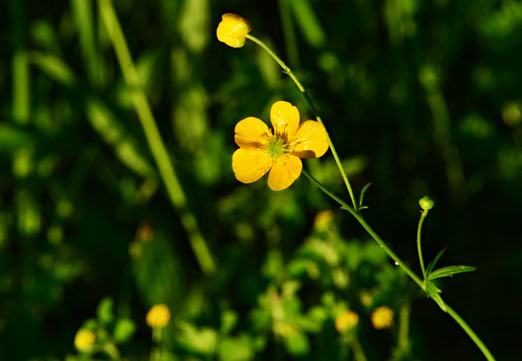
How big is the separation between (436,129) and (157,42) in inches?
41.9

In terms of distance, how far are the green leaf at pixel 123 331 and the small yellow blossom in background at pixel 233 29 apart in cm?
60

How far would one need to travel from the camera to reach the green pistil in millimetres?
999

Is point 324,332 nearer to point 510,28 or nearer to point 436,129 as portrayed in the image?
point 436,129

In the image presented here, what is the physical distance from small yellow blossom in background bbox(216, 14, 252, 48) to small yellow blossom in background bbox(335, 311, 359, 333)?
57 cm

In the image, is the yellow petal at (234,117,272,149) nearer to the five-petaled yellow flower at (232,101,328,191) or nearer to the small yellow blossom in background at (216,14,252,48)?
the five-petaled yellow flower at (232,101,328,191)

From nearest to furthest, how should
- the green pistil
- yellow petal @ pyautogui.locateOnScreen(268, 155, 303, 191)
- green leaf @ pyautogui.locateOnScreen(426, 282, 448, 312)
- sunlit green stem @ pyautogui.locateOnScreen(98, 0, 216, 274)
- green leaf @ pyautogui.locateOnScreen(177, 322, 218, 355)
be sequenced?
green leaf @ pyautogui.locateOnScreen(426, 282, 448, 312) → yellow petal @ pyautogui.locateOnScreen(268, 155, 303, 191) → the green pistil → green leaf @ pyautogui.locateOnScreen(177, 322, 218, 355) → sunlit green stem @ pyautogui.locateOnScreen(98, 0, 216, 274)

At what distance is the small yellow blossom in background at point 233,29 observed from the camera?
872 millimetres

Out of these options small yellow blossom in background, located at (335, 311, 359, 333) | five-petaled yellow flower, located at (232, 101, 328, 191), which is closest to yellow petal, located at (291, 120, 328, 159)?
five-petaled yellow flower, located at (232, 101, 328, 191)

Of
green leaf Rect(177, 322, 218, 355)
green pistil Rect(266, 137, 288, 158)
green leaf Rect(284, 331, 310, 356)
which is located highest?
green pistil Rect(266, 137, 288, 158)

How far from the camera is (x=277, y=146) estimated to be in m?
1.01

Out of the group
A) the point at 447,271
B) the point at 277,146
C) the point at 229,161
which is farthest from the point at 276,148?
the point at 229,161

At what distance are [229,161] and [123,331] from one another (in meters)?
0.77

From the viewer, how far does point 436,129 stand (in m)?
1.78

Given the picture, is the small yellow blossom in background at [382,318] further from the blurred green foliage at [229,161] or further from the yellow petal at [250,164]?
the yellow petal at [250,164]
